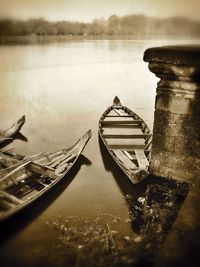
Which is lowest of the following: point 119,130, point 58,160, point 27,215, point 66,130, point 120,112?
point 27,215

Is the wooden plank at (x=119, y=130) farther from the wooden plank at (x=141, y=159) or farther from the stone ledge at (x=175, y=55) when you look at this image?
the stone ledge at (x=175, y=55)

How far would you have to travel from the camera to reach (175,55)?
3.61 m

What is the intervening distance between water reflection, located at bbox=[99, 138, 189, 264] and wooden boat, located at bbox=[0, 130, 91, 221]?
194 cm

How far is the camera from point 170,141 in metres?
4.32

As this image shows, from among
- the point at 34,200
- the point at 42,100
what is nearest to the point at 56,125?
the point at 42,100

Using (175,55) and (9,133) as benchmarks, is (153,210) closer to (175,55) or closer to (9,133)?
(175,55)

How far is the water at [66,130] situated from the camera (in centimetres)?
573

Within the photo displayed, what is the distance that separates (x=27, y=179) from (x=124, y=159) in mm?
2579

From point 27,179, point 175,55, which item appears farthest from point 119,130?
point 175,55

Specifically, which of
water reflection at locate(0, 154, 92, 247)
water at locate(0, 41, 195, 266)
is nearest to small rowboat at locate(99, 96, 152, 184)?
water at locate(0, 41, 195, 266)

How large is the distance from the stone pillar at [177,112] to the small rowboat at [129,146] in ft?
6.49

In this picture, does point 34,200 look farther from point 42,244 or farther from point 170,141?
point 170,141

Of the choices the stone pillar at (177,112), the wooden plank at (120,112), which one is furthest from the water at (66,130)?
the stone pillar at (177,112)

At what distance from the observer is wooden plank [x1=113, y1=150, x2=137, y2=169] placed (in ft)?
23.6
